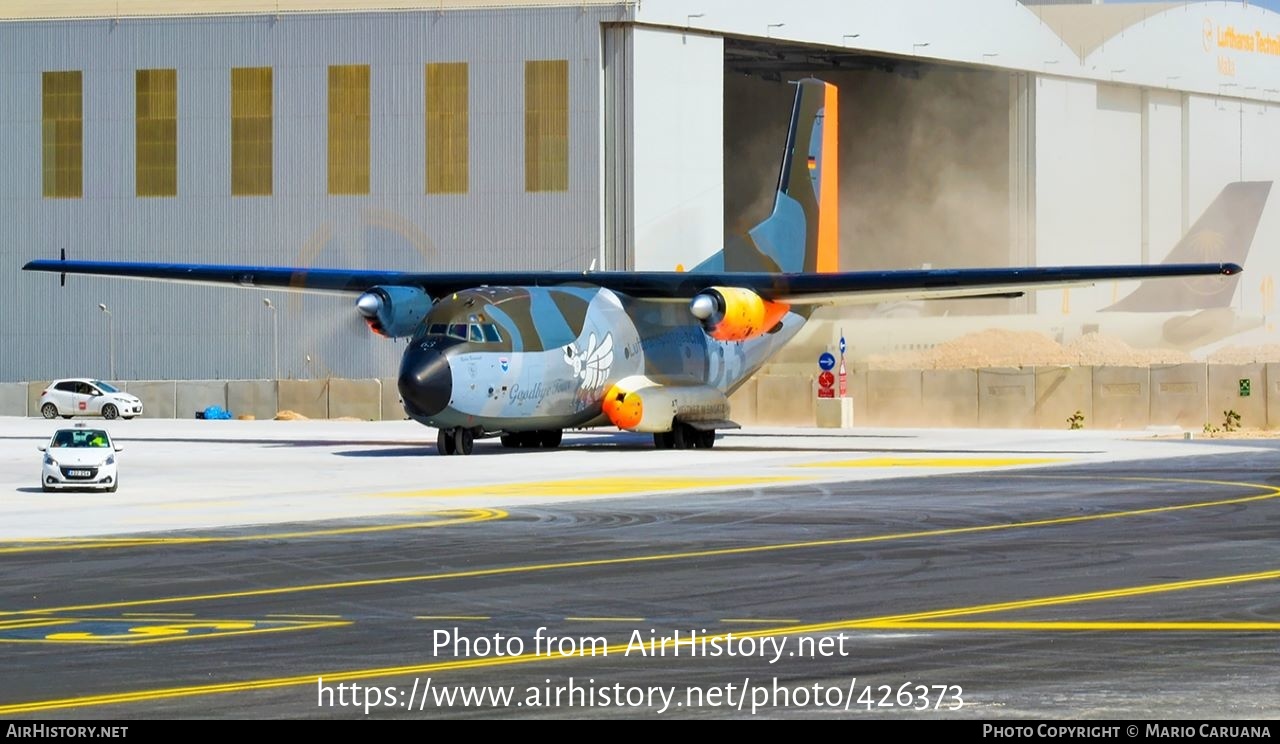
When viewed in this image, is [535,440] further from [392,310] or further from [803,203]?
[803,203]

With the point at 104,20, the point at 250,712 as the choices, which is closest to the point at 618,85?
the point at 104,20

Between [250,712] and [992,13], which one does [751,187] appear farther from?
[250,712]

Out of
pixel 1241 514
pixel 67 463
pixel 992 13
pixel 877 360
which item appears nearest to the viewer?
pixel 1241 514

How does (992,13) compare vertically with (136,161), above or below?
above

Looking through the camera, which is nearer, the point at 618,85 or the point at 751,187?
the point at 618,85

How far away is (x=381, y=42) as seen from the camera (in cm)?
6788

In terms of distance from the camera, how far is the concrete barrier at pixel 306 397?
216ft

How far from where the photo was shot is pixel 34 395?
6750 centimetres

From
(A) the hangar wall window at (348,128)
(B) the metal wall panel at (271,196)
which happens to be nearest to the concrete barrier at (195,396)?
(B) the metal wall panel at (271,196)

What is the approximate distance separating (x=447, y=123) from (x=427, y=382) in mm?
34280

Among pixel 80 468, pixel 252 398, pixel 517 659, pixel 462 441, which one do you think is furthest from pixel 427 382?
pixel 252 398

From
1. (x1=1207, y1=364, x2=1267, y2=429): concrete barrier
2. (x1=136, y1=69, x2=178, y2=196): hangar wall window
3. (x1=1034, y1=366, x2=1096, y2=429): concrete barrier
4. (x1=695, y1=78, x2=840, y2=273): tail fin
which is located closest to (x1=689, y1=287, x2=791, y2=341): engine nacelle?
(x1=695, y1=78, x2=840, y2=273): tail fin

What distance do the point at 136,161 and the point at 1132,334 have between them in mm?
41825

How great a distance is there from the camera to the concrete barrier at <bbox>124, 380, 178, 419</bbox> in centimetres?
6694
